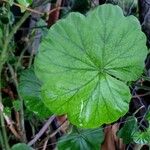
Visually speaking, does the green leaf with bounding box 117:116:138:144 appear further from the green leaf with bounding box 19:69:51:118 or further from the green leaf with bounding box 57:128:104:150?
the green leaf with bounding box 19:69:51:118

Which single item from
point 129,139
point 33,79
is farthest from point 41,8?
point 129,139

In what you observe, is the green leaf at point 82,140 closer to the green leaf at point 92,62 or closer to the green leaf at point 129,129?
the green leaf at point 129,129

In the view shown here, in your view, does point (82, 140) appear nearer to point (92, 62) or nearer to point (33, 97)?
point (33, 97)

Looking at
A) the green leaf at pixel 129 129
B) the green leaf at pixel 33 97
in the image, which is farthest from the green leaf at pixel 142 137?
the green leaf at pixel 33 97

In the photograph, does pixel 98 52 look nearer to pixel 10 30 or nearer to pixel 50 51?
pixel 50 51

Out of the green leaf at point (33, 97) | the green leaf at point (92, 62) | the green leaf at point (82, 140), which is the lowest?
the green leaf at point (82, 140)
